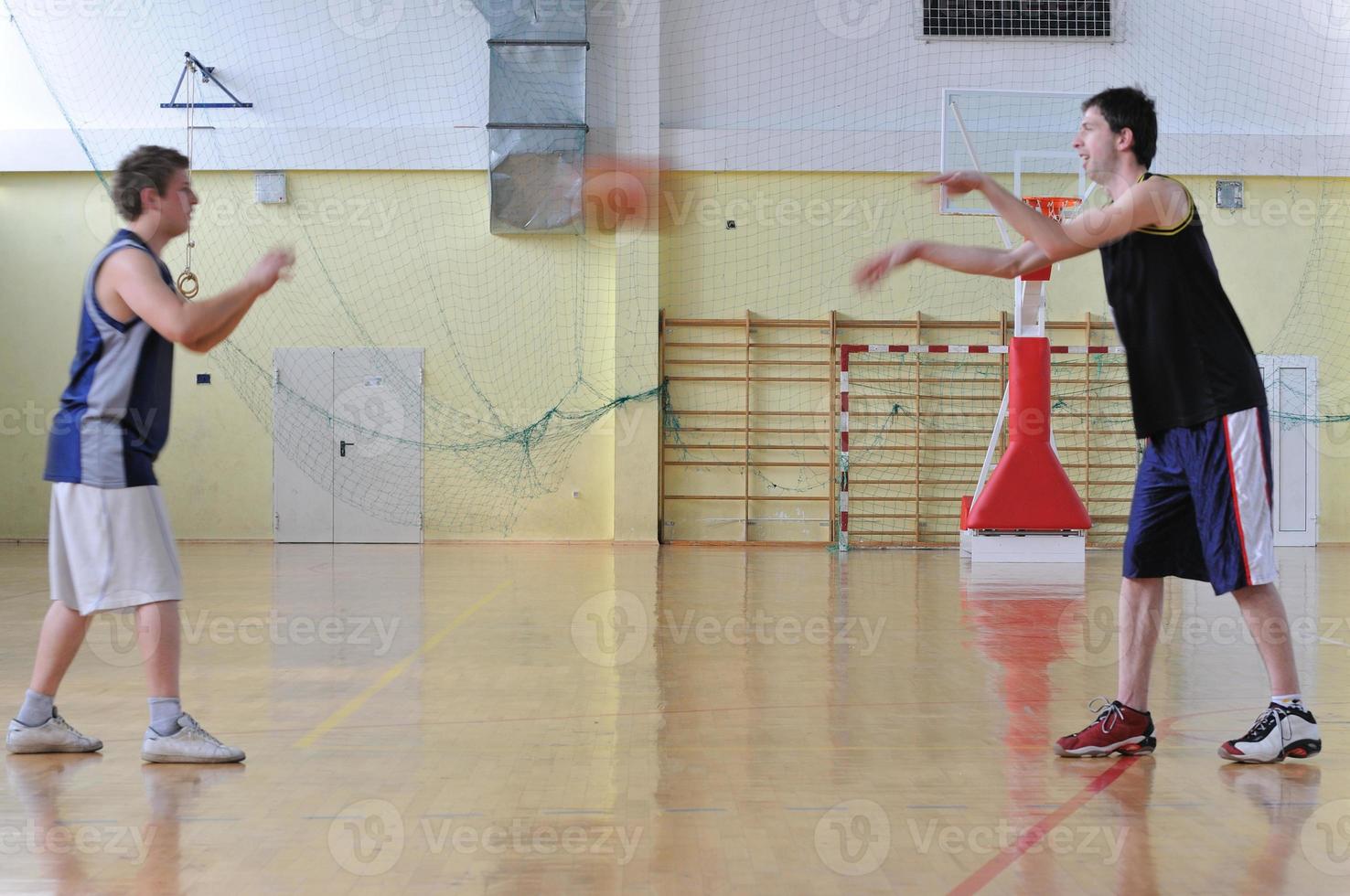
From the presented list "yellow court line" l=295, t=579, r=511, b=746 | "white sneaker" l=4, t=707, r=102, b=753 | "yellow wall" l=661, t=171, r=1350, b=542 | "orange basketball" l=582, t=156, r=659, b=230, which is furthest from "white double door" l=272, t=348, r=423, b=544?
"white sneaker" l=4, t=707, r=102, b=753

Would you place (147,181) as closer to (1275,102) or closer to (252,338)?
(252,338)

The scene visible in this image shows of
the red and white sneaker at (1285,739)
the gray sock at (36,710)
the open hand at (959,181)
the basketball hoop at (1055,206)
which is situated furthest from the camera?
the basketball hoop at (1055,206)

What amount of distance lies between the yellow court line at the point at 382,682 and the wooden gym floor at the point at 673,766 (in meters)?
0.02

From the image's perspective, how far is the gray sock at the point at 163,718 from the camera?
10.6 feet

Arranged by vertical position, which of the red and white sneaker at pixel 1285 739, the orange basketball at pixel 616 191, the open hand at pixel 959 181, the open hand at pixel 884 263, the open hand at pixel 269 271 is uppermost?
the orange basketball at pixel 616 191

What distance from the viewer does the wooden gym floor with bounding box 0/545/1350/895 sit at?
2383 millimetres

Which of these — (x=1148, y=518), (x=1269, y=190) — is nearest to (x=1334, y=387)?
(x=1269, y=190)

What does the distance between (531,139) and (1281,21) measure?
8341 millimetres

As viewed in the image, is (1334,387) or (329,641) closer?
(329,641)

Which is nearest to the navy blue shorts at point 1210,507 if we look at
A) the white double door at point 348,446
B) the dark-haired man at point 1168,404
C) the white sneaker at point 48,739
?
the dark-haired man at point 1168,404

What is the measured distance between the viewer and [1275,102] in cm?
1341

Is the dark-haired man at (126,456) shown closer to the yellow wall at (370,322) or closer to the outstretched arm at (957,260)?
the outstretched arm at (957,260)

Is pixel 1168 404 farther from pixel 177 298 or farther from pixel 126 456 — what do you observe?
pixel 126 456

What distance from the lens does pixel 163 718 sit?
3.23 m
